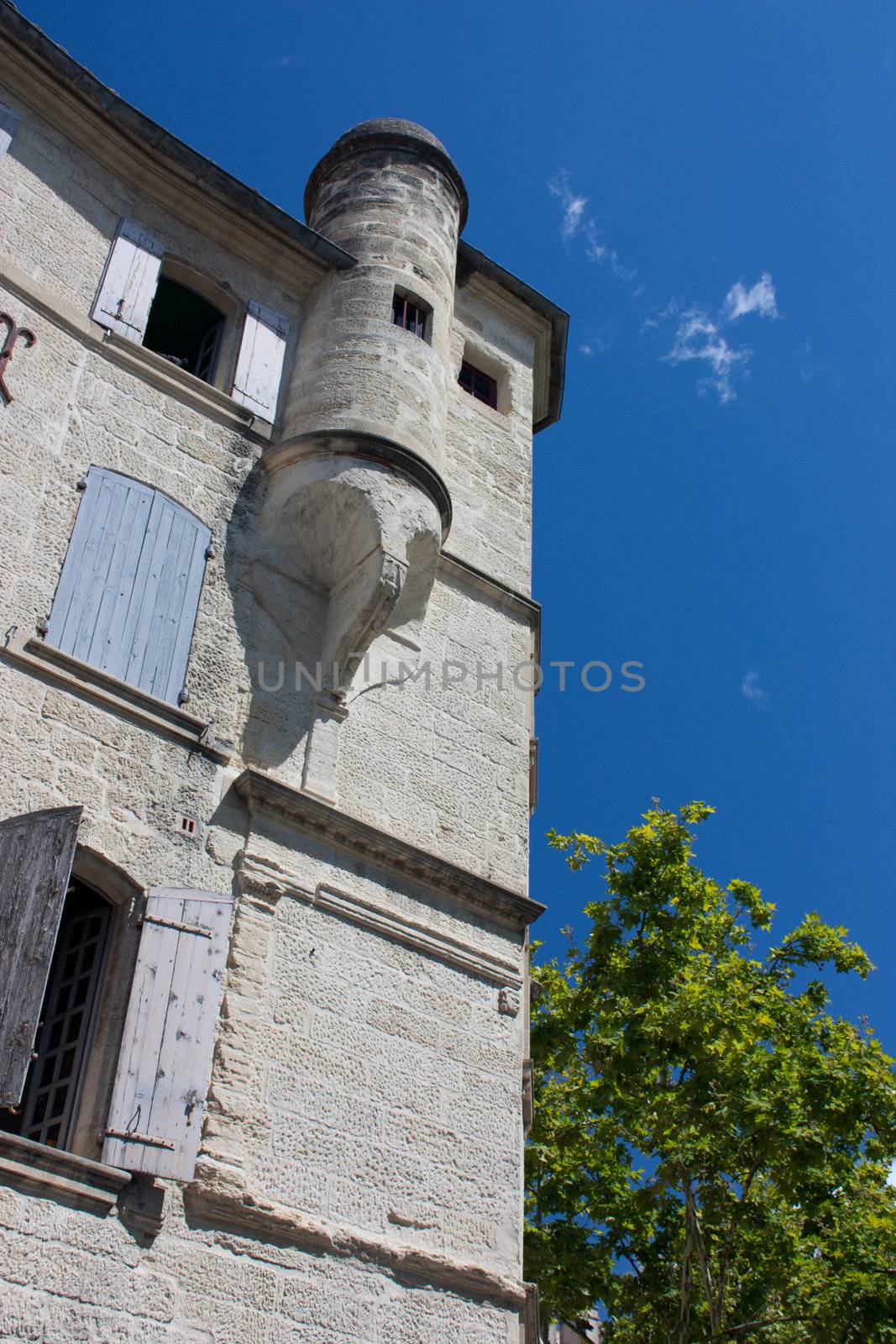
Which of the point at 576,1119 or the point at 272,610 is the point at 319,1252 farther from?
the point at 576,1119

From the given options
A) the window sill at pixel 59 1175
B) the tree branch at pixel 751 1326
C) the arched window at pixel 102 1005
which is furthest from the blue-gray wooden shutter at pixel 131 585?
the tree branch at pixel 751 1326

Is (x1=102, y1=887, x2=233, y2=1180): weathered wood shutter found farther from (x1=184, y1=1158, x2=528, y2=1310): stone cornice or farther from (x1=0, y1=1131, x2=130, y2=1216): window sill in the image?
(x1=184, y1=1158, x2=528, y2=1310): stone cornice

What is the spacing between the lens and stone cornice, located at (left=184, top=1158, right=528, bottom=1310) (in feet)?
Answer: 22.4

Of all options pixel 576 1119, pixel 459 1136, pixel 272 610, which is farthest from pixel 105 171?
pixel 576 1119

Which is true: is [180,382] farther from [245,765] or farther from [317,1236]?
[317,1236]

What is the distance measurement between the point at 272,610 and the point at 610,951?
5.98 metres

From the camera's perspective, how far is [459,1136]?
26.6 feet

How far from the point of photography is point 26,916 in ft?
22.0

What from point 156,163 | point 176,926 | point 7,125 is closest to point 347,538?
point 176,926

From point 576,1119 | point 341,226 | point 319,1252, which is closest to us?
point 319,1252

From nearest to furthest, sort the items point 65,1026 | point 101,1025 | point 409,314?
1. point 101,1025
2. point 65,1026
3. point 409,314

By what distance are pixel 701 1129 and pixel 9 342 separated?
8.45m

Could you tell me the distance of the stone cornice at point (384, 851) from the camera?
8.38m

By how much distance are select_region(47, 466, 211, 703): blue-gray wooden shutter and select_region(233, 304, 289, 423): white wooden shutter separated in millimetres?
1528
